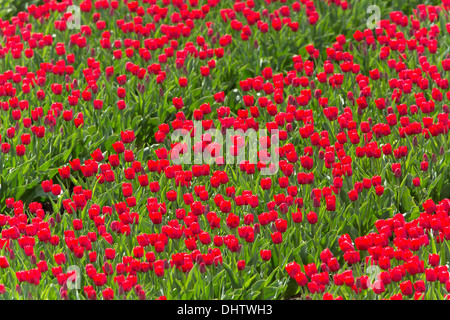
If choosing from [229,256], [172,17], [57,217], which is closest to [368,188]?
[229,256]

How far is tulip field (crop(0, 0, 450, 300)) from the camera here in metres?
4.57

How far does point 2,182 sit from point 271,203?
2003 millimetres

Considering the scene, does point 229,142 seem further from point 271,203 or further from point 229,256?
point 229,256

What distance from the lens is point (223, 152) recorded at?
6.05 m

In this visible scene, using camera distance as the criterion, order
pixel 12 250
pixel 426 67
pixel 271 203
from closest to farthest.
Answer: pixel 12 250 → pixel 271 203 → pixel 426 67

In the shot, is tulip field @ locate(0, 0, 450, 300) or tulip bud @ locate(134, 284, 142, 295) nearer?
tulip bud @ locate(134, 284, 142, 295)

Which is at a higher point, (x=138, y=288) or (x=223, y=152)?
(x=223, y=152)

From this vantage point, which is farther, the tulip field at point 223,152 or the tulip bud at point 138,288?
the tulip field at point 223,152

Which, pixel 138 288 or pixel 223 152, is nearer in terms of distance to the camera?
pixel 138 288

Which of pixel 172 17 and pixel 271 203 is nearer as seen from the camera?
pixel 271 203

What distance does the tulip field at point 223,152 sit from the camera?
15.0ft

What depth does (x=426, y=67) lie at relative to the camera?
277 inches

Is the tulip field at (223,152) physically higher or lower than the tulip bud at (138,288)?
higher

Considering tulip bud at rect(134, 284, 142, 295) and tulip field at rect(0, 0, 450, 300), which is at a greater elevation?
tulip field at rect(0, 0, 450, 300)
